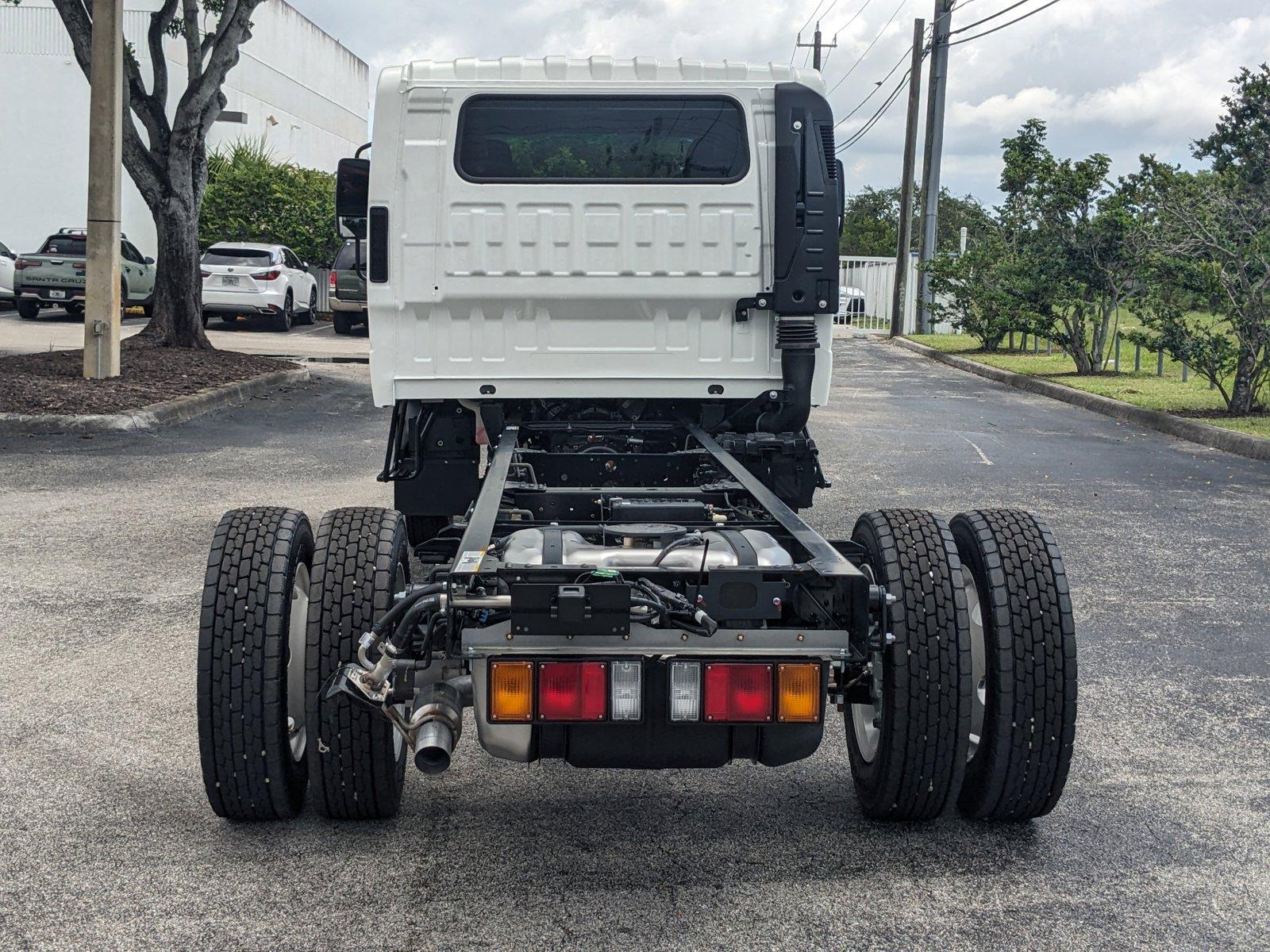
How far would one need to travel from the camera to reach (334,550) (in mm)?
4137

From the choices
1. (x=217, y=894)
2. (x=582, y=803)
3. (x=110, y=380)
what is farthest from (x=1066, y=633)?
(x=110, y=380)

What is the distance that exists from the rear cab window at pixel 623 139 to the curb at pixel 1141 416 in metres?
8.38

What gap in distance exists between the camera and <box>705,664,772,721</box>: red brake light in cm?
361

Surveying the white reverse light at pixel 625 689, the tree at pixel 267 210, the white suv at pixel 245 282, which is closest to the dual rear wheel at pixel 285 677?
the white reverse light at pixel 625 689

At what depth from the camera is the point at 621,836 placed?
4.17m

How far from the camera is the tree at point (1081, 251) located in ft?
71.5

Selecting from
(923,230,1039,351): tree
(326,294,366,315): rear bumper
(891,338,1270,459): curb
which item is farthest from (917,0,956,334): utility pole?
(326,294,366,315): rear bumper

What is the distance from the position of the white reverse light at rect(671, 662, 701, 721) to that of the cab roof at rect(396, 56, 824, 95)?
403 cm

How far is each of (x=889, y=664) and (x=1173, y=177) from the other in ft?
61.2

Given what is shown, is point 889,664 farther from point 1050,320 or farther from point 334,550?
point 1050,320

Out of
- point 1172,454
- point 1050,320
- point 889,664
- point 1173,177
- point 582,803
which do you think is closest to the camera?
point 889,664

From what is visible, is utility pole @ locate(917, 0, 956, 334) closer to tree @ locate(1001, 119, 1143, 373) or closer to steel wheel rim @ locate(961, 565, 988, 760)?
tree @ locate(1001, 119, 1143, 373)

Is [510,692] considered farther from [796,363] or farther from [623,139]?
[623,139]

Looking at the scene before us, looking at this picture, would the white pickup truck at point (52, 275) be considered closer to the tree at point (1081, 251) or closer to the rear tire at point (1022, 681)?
the tree at point (1081, 251)
